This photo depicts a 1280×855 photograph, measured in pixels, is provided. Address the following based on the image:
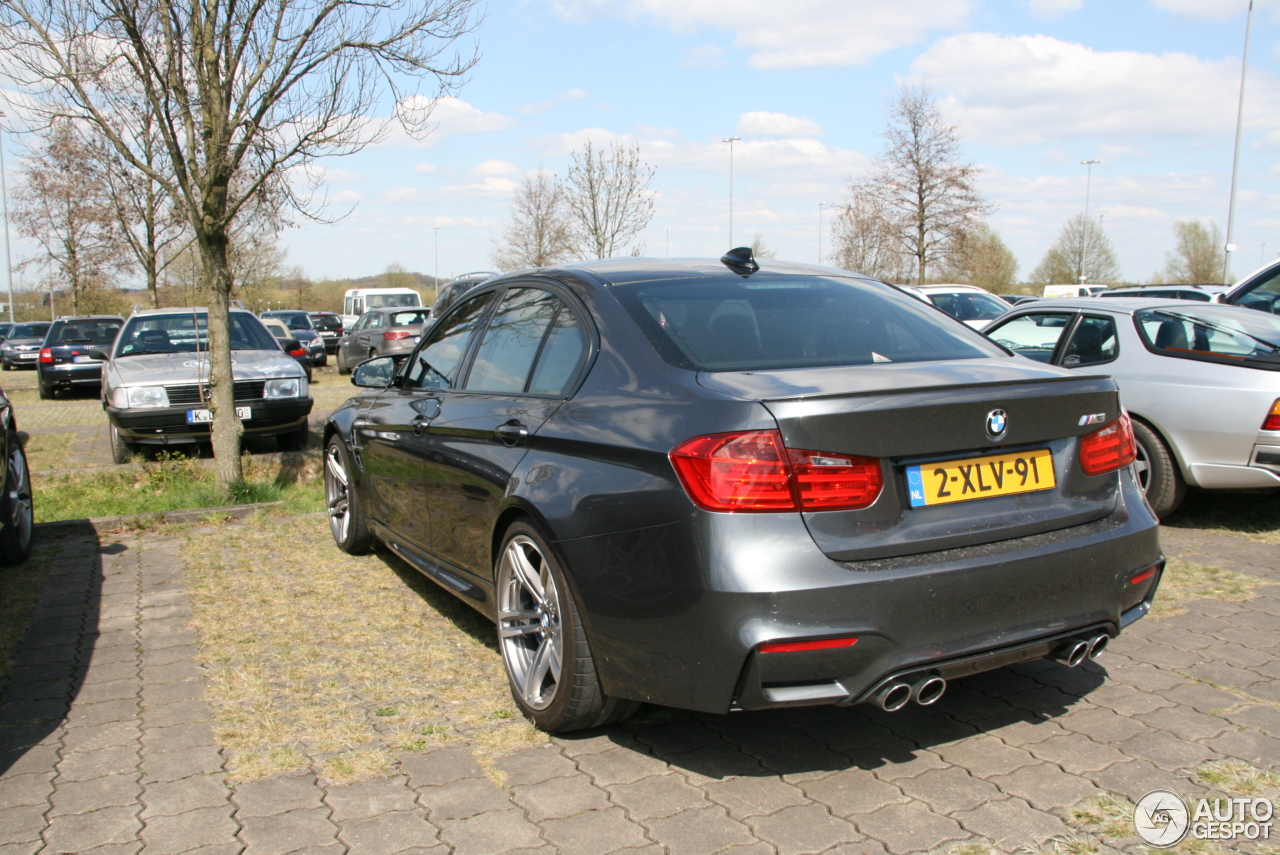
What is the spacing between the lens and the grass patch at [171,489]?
762 cm

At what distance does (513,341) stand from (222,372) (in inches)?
184

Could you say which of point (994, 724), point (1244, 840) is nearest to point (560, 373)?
point (994, 724)

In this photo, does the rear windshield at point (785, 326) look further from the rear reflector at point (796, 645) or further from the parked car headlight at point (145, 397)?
the parked car headlight at point (145, 397)

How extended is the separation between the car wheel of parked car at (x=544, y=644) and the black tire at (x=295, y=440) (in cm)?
675

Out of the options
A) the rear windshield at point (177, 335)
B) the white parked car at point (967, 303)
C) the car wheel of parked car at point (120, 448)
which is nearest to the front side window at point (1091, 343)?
the rear windshield at point (177, 335)

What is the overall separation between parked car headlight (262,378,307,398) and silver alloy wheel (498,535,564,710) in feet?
21.1

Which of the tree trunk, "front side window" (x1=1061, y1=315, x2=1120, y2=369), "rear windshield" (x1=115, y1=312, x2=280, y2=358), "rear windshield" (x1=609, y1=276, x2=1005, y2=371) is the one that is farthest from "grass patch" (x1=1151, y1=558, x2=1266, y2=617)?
"rear windshield" (x1=115, y1=312, x2=280, y2=358)

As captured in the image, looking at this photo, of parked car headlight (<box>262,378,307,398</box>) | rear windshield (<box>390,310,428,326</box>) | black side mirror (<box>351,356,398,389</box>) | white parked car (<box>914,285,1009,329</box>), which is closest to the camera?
black side mirror (<box>351,356,398,389</box>)

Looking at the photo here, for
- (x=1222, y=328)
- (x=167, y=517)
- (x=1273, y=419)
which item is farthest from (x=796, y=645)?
(x=167, y=517)

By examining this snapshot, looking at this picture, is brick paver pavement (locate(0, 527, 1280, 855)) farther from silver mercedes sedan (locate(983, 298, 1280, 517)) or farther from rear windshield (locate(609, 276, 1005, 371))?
silver mercedes sedan (locate(983, 298, 1280, 517))

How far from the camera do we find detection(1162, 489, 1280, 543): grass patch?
631 centimetres

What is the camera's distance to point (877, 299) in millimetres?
3902

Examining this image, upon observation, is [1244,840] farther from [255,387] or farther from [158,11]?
[255,387]

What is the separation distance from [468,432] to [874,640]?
1954 millimetres
